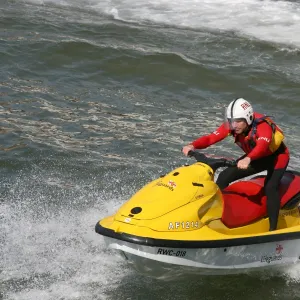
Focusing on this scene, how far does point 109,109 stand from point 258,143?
6020 millimetres

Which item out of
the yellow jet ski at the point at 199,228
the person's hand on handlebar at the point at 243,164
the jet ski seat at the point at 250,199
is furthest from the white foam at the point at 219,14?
the person's hand on handlebar at the point at 243,164

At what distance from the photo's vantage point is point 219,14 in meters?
19.3

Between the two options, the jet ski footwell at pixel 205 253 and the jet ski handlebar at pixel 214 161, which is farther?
the jet ski handlebar at pixel 214 161

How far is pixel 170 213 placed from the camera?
615 cm

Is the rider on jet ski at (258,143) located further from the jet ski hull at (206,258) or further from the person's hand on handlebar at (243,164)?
the jet ski hull at (206,258)

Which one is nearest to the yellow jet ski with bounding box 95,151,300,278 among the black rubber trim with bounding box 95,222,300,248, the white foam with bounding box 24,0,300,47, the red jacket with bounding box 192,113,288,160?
the black rubber trim with bounding box 95,222,300,248

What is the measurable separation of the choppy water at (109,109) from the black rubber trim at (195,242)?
0.57 m

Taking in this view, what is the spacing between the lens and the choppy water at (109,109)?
6973 millimetres

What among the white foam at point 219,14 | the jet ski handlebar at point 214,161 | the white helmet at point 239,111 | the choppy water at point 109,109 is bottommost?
the choppy water at point 109,109

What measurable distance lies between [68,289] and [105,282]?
38cm

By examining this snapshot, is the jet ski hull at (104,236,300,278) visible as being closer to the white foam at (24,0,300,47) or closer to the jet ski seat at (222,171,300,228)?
the jet ski seat at (222,171,300,228)

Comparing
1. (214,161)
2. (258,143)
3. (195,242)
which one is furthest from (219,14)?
(195,242)

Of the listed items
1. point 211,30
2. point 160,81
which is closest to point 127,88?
point 160,81

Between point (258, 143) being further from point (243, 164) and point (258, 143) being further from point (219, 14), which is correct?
point (219, 14)
